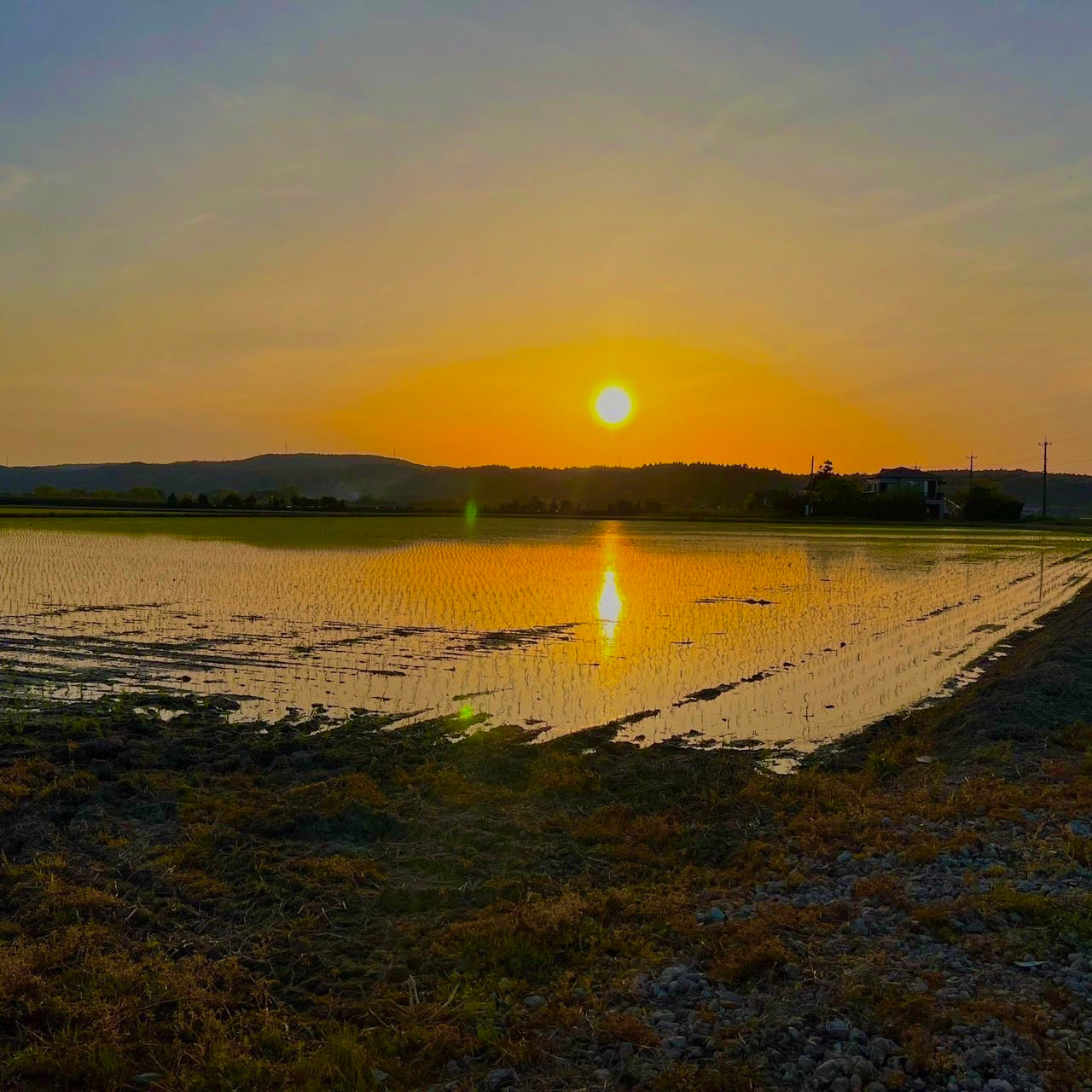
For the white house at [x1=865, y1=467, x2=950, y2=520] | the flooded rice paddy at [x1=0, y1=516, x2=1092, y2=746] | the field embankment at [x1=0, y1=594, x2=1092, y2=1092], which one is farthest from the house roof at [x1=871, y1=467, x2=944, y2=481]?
the field embankment at [x1=0, y1=594, x2=1092, y2=1092]

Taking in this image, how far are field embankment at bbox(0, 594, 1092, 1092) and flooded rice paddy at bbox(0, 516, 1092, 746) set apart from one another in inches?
101

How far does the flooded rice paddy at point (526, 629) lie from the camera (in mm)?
13547

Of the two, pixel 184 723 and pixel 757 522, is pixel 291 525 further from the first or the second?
pixel 184 723

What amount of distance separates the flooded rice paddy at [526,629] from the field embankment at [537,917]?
2.57 m

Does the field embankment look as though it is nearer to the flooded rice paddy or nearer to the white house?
the flooded rice paddy

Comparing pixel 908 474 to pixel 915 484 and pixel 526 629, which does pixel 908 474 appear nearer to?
pixel 915 484

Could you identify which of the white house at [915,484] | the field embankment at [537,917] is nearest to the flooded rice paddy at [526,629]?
the field embankment at [537,917]

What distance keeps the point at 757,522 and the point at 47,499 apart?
69.9 m

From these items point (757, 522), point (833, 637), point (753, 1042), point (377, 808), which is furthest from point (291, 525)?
point (753, 1042)

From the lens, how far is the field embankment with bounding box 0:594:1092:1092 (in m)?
4.84

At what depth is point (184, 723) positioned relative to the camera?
11625mm

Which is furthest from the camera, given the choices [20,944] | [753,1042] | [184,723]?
Result: [184,723]

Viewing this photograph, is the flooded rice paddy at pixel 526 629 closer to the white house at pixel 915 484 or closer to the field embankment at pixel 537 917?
the field embankment at pixel 537 917

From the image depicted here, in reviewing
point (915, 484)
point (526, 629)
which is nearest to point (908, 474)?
point (915, 484)
